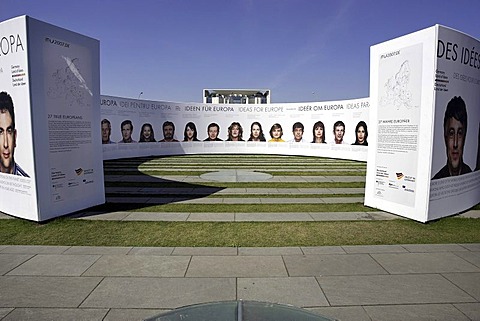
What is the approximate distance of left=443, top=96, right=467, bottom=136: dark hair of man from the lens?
7871 mm

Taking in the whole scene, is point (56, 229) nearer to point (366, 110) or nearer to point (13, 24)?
point (13, 24)

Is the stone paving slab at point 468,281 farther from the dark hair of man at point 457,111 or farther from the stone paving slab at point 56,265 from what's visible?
the stone paving slab at point 56,265

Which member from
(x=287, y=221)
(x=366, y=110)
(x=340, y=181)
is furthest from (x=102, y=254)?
(x=366, y=110)

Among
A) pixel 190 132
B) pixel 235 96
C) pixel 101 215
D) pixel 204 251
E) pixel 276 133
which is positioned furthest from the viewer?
pixel 235 96

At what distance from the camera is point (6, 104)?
7.91m

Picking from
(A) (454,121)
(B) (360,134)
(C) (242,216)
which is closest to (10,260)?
(C) (242,216)

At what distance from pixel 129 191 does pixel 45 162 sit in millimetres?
4156

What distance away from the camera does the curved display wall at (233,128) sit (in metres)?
22.7

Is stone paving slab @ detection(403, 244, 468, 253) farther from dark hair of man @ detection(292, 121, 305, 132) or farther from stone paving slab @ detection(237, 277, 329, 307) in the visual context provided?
dark hair of man @ detection(292, 121, 305, 132)

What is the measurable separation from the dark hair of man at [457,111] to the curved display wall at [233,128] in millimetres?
13514

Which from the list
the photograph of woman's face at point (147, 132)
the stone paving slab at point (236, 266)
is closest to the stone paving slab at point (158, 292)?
the stone paving slab at point (236, 266)

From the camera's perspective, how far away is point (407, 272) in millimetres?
5059

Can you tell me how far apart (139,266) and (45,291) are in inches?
53.2

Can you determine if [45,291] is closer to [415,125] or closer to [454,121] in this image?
[415,125]
